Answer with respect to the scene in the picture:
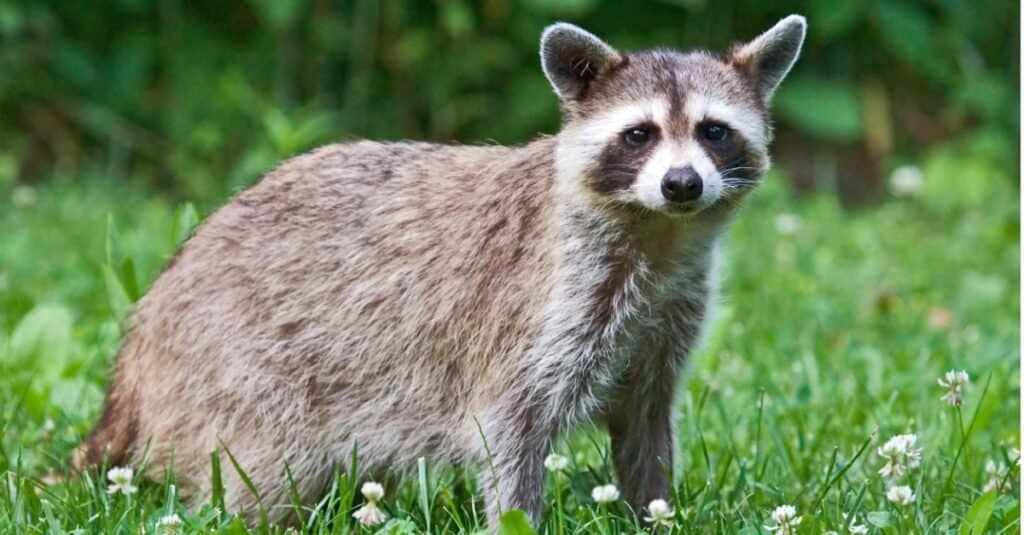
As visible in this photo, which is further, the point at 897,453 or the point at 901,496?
the point at 897,453

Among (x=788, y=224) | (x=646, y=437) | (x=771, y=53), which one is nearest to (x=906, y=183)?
(x=788, y=224)

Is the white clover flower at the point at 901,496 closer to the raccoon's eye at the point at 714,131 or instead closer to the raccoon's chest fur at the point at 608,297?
the raccoon's chest fur at the point at 608,297

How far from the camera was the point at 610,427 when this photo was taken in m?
4.30

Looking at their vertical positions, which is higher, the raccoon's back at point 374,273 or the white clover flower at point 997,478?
the raccoon's back at point 374,273

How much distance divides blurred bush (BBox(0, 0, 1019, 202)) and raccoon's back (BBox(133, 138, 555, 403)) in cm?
402

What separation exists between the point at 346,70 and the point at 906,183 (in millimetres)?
3262

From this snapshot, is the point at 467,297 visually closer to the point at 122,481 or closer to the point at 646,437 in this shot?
the point at 646,437

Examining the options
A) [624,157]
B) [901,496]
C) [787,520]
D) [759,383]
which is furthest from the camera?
[759,383]

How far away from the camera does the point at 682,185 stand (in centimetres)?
369

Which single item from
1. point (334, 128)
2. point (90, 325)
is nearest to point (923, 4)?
point (334, 128)

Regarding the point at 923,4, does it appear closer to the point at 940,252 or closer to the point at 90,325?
the point at 940,252

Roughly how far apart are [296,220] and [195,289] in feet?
1.13

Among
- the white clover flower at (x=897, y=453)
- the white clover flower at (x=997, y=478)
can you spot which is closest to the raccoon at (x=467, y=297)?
the white clover flower at (x=897, y=453)

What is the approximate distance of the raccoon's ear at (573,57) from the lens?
13.0 ft
